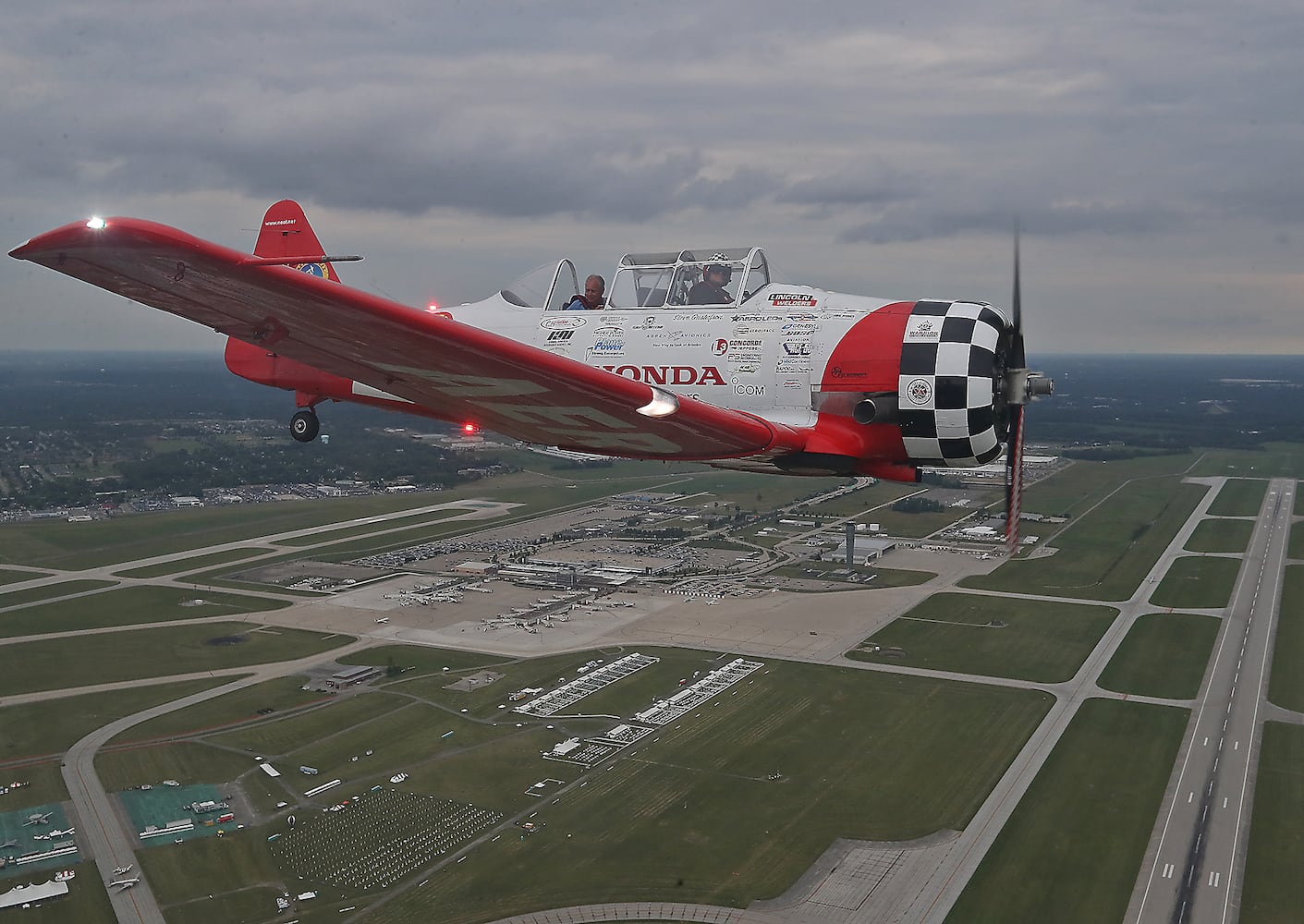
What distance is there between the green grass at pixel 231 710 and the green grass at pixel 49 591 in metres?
27.9

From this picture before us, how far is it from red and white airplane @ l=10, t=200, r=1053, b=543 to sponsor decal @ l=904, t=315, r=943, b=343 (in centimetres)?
3

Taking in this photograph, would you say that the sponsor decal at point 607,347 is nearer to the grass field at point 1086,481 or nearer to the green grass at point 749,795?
the green grass at point 749,795

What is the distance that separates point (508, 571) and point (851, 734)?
38.0 m

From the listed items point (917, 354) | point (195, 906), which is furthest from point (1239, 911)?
point (195, 906)

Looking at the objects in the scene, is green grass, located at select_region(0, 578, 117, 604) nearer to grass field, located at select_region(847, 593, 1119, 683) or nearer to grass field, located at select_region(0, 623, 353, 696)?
grass field, located at select_region(0, 623, 353, 696)

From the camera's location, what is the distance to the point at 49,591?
69000 millimetres

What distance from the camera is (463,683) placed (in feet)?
164

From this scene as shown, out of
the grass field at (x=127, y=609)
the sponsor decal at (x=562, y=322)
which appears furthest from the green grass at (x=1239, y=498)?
the sponsor decal at (x=562, y=322)

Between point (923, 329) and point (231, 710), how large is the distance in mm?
41737

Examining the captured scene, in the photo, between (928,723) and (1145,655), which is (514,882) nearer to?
(928,723)

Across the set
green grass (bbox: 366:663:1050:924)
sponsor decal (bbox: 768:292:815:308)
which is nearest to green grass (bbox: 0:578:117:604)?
green grass (bbox: 366:663:1050:924)

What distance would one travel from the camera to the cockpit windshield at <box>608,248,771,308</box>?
1855 cm

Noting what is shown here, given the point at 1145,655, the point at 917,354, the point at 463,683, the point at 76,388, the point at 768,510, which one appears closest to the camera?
the point at 917,354

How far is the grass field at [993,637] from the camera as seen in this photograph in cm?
5266
